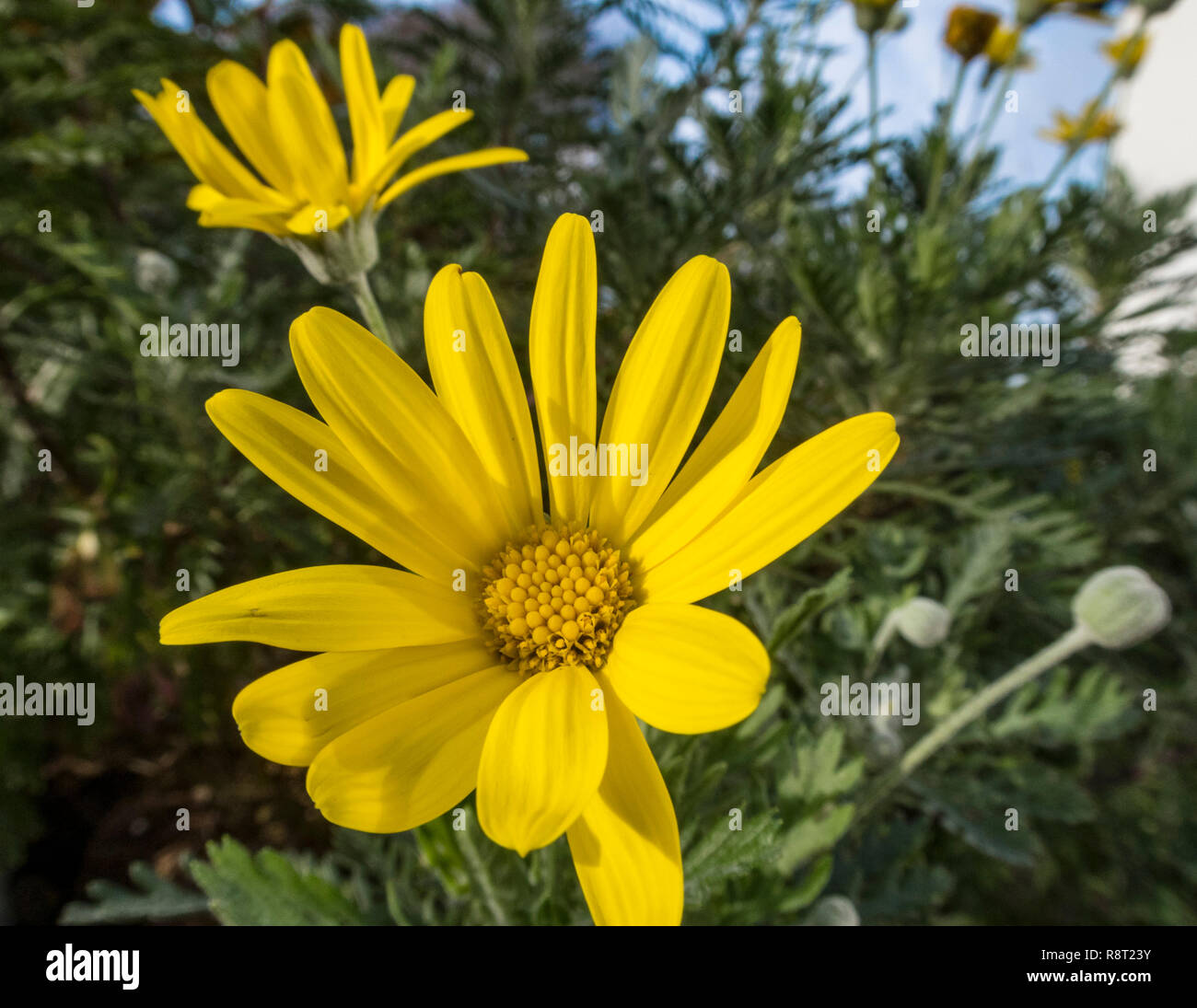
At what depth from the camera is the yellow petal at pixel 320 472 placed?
523mm

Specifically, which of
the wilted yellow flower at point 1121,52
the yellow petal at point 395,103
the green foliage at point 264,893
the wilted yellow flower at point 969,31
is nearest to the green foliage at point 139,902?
the green foliage at point 264,893

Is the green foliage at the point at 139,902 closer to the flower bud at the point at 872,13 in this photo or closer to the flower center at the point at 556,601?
the flower center at the point at 556,601

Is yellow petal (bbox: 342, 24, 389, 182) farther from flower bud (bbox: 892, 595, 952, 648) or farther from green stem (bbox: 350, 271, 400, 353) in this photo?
flower bud (bbox: 892, 595, 952, 648)

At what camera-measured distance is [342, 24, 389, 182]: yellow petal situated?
0.81m

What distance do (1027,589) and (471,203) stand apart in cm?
127

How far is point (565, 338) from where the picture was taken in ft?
1.97

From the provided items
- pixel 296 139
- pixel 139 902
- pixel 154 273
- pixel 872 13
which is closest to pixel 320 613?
pixel 296 139

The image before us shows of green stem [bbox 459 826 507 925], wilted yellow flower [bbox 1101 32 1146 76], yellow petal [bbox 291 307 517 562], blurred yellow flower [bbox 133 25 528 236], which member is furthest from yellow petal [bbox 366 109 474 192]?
wilted yellow flower [bbox 1101 32 1146 76]

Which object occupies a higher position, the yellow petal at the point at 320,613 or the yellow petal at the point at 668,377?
the yellow petal at the point at 668,377

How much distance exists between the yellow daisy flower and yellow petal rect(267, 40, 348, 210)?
0.35 m

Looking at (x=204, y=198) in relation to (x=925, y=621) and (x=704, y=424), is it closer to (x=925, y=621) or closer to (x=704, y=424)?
(x=704, y=424)

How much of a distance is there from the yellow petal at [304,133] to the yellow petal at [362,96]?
0.03m
